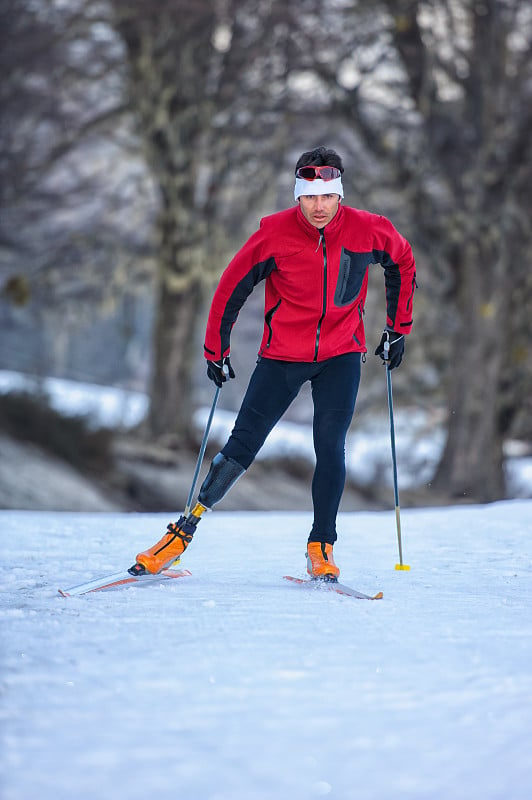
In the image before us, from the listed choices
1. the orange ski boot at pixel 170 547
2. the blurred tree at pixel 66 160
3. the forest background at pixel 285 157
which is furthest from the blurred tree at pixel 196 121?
the orange ski boot at pixel 170 547

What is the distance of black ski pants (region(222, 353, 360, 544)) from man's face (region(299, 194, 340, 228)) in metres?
0.61

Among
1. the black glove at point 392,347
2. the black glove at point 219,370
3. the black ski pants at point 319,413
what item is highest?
the black glove at point 392,347

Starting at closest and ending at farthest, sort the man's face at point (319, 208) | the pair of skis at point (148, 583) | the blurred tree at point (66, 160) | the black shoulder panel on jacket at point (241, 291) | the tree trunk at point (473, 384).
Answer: the pair of skis at point (148, 583)
the man's face at point (319, 208)
the black shoulder panel on jacket at point (241, 291)
the tree trunk at point (473, 384)
the blurred tree at point (66, 160)

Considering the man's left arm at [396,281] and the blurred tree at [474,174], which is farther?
the blurred tree at [474,174]

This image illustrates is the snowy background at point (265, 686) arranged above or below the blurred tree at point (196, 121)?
below

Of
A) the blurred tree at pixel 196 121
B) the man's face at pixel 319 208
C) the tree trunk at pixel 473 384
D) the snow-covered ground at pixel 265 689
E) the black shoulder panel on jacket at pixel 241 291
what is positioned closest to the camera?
the snow-covered ground at pixel 265 689

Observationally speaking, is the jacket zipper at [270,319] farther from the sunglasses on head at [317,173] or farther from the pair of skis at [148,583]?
the pair of skis at [148,583]

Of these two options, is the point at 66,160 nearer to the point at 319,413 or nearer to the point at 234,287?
the point at 234,287

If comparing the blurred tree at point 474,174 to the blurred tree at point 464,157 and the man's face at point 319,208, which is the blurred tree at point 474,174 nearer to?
the blurred tree at point 464,157

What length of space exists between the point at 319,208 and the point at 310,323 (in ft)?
1.60

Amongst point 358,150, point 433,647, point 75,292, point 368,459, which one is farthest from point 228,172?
point 433,647

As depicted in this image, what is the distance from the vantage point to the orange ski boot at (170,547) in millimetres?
4352

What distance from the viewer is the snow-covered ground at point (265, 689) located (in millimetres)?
2223

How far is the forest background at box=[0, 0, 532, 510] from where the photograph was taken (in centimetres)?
1313
